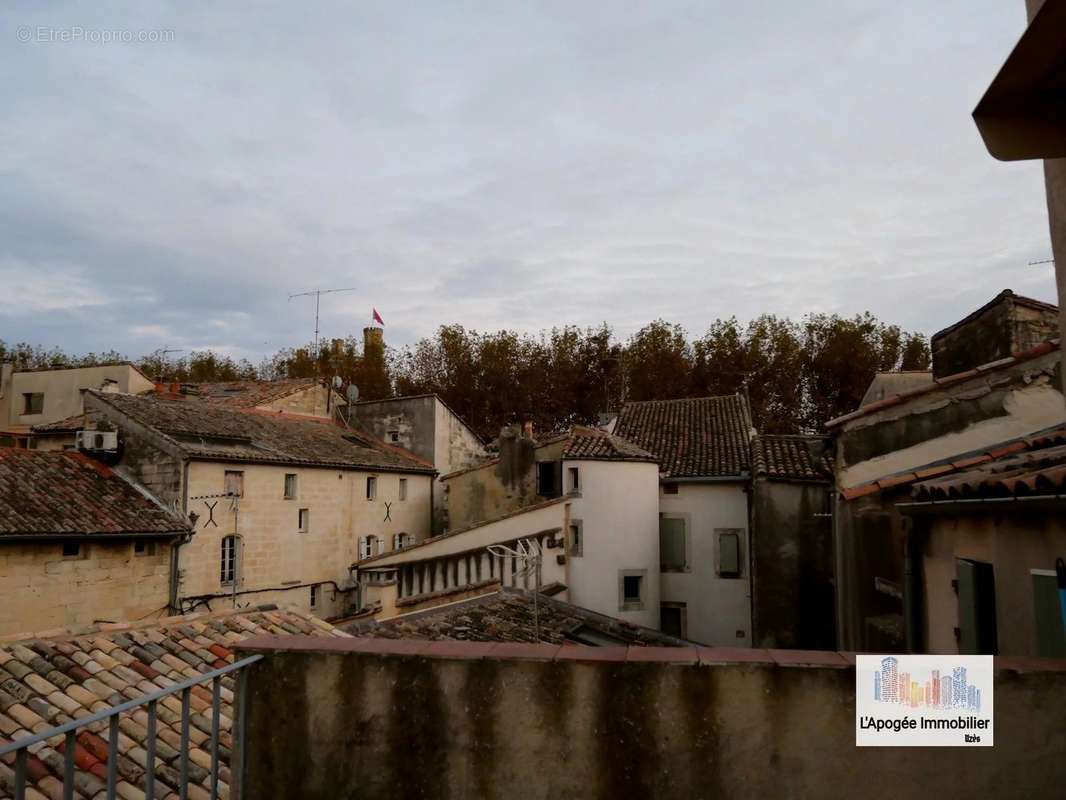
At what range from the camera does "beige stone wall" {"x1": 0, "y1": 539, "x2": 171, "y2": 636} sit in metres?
15.2

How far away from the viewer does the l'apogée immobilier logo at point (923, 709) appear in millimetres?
2859

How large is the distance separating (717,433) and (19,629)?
20.2m

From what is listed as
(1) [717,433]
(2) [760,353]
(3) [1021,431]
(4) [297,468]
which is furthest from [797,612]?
(2) [760,353]

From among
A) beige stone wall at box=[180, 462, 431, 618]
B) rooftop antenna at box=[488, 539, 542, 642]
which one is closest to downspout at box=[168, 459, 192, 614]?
beige stone wall at box=[180, 462, 431, 618]

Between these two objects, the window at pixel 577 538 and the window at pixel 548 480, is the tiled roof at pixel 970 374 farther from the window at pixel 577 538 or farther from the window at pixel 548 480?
the window at pixel 548 480

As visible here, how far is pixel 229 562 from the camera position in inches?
798

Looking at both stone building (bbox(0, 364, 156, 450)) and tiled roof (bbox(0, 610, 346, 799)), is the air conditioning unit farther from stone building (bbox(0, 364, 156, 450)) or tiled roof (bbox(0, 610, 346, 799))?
tiled roof (bbox(0, 610, 346, 799))

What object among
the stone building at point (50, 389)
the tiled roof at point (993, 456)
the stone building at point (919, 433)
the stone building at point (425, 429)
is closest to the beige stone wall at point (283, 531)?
the stone building at point (425, 429)

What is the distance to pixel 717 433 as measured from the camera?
2470cm

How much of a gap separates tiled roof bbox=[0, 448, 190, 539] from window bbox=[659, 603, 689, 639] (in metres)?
14.3

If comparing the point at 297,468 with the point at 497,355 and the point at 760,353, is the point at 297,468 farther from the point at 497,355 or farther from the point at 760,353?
the point at 760,353

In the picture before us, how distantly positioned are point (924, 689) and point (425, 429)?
2752 centimetres

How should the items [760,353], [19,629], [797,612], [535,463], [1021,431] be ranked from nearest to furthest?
[1021,431] → [19,629] → [797,612] → [535,463] → [760,353]

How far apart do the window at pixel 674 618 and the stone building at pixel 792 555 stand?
3.01 m
